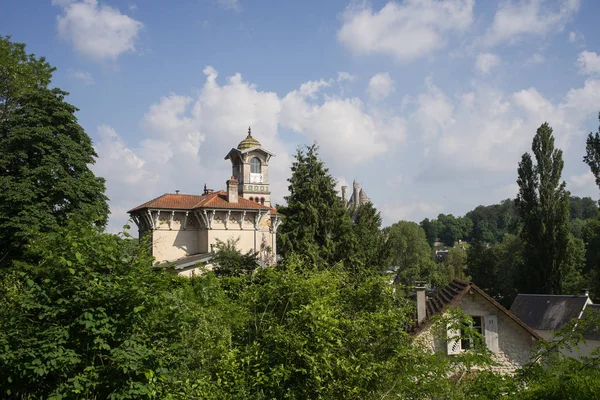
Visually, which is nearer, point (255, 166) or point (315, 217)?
point (315, 217)

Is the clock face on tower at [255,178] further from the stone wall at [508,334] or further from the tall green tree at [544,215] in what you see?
the stone wall at [508,334]

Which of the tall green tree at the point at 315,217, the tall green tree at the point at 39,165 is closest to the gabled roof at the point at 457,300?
the tall green tree at the point at 315,217

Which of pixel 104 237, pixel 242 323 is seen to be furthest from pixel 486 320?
pixel 104 237

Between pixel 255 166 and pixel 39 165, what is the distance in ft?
108

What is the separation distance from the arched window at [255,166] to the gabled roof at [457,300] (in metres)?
35.5

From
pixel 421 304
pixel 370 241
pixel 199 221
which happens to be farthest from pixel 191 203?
pixel 421 304

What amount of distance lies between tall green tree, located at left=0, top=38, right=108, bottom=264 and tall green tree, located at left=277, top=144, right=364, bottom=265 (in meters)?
7.62

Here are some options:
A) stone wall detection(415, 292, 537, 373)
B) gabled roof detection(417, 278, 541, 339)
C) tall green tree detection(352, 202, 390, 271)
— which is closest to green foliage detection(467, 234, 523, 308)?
tall green tree detection(352, 202, 390, 271)

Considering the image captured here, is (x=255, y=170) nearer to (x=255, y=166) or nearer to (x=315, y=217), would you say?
(x=255, y=166)

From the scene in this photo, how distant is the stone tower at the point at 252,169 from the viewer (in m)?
51.6

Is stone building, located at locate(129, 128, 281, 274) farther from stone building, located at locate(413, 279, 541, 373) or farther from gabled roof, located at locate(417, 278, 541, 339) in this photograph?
stone building, located at locate(413, 279, 541, 373)

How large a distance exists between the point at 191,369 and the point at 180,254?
27.7 metres

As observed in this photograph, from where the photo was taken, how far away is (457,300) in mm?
16672

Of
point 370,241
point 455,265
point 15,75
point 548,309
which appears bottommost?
point 548,309
